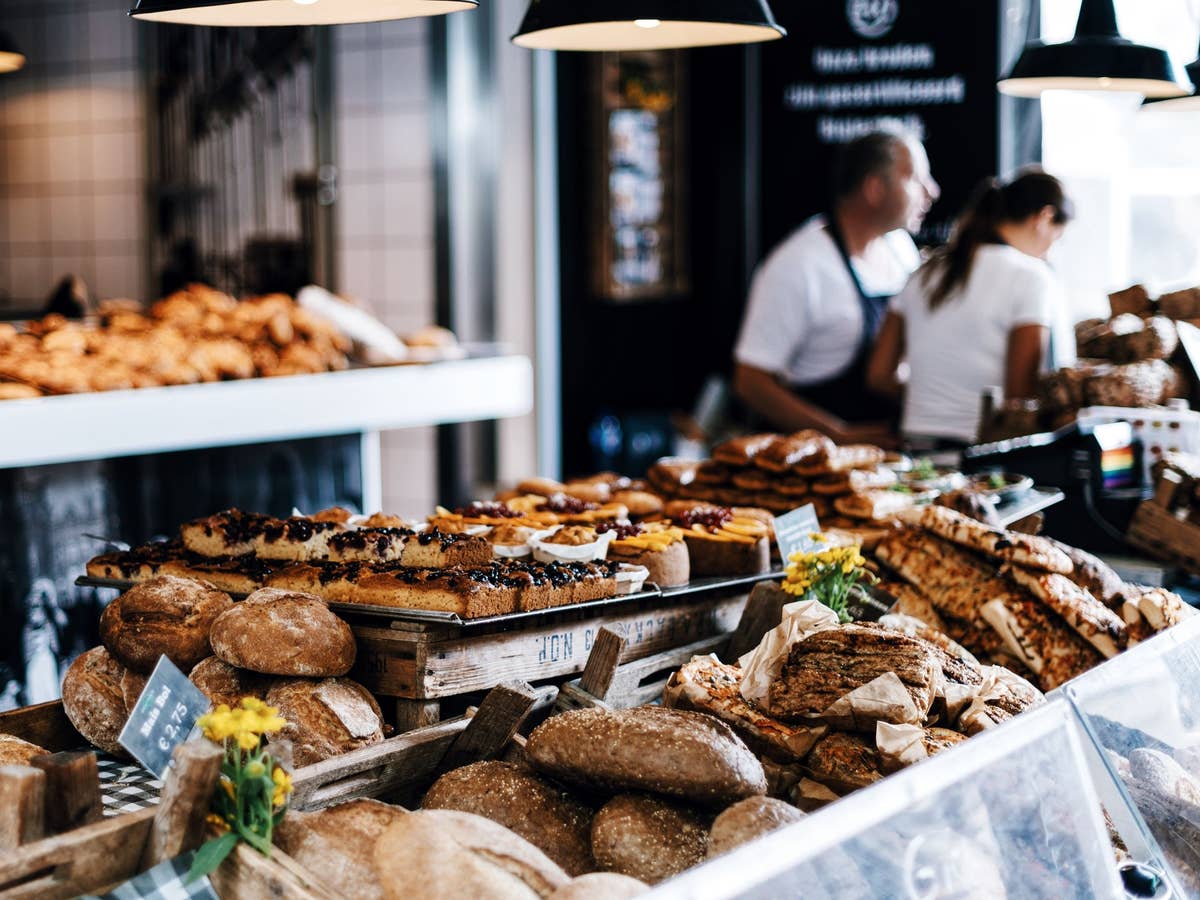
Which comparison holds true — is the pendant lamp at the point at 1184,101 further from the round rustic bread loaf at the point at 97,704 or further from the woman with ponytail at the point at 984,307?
the round rustic bread loaf at the point at 97,704

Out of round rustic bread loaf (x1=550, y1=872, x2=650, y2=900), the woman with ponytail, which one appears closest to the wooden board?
round rustic bread loaf (x1=550, y1=872, x2=650, y2=900)

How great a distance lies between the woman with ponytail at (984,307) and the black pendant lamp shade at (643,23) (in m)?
2.48

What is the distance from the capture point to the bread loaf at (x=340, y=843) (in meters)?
1.55

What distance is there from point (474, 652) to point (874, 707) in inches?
26.2

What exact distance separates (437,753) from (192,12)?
1.24 m

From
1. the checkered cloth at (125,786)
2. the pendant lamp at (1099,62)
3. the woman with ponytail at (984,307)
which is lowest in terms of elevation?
the checkered cloth at (125,786)

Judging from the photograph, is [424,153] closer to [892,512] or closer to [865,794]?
[892,512]

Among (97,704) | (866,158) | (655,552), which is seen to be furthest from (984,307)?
(97,704)

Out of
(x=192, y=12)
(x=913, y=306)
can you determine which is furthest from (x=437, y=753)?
(x=913, y=306)

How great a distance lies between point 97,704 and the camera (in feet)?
7.19

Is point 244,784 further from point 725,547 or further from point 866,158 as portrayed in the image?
point 866,158

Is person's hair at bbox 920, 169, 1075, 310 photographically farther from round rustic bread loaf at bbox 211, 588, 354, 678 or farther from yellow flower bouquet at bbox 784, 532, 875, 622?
round rustic bread loaf at bbox 211, 588, 354, 678

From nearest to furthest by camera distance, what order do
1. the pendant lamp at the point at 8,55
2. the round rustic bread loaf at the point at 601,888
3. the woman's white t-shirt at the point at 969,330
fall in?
the round rustic bread loaf at the point at 601,888, the woman's white t-shirt at the point at 969,330, the pendant lamp at the point at 8,55

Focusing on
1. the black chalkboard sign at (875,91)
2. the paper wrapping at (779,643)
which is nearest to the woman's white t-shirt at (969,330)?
the black chalkboard sign at (875,91)
